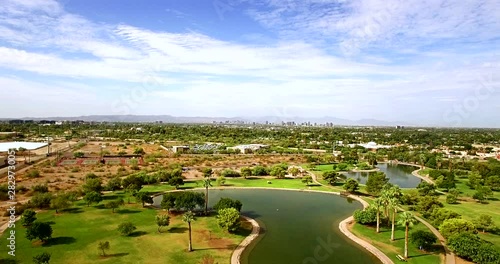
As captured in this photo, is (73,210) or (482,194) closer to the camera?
(73,210)

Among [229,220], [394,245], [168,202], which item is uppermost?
[168,202]

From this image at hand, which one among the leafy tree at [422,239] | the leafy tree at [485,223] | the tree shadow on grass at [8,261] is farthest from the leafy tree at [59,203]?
the leafy tree at [485,223]

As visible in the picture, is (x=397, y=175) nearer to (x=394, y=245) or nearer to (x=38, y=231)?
(x=394, y=245)

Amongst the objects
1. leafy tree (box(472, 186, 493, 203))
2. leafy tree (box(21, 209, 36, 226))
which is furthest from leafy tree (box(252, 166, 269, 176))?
leafy tree (box(21, 209, 36, 226))

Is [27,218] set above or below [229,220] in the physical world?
below

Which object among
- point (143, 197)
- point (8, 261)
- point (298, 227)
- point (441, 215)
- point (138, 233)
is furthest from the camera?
point (143, 197)

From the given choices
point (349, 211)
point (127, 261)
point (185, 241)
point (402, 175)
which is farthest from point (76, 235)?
point (402, 175)

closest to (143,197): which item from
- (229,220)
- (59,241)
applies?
(59,241)

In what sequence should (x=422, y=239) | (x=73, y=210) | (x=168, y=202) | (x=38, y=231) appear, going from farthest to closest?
(x=73, y=210) → (x=168, y=202) → (x=422, y=239) → (x=38, y=231)

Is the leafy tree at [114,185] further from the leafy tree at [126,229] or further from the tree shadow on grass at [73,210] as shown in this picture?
the leafy tree at [126,229]
